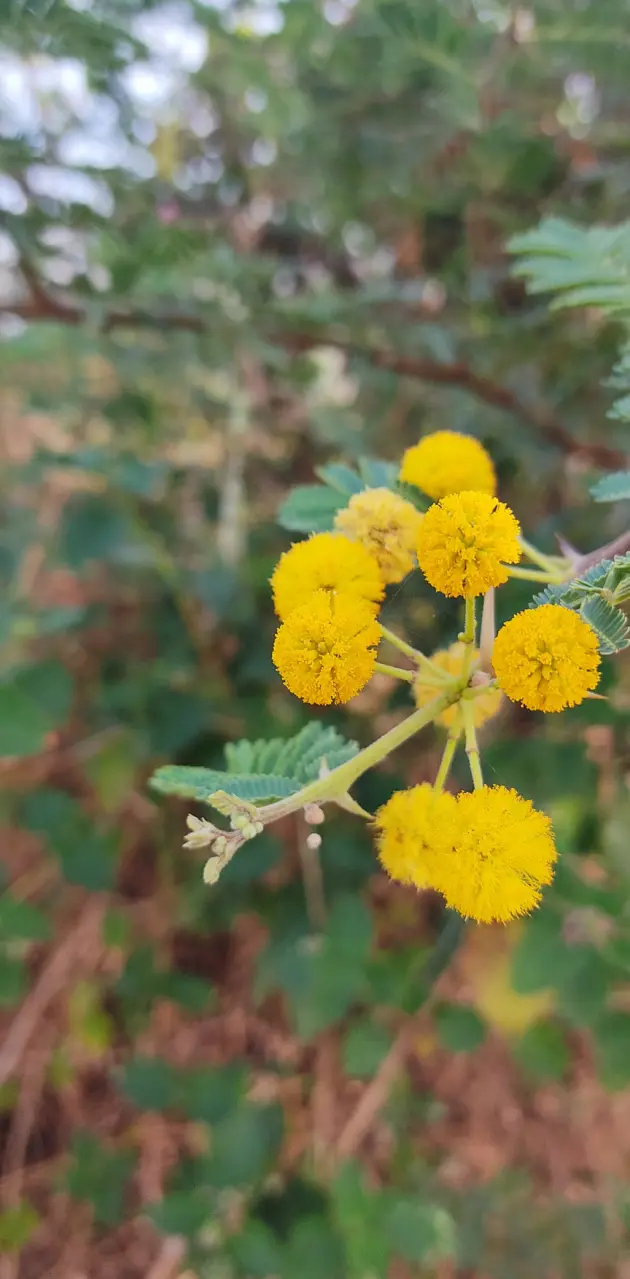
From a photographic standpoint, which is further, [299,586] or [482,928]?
[482,928]

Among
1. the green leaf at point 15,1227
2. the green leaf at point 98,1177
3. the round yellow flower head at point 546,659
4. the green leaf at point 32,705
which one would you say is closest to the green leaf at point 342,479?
the round yellow flower head at point 546,659

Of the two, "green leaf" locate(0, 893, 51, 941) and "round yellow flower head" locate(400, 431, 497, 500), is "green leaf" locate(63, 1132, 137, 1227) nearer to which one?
"green leaf" locate(0, 893, 51, 941)

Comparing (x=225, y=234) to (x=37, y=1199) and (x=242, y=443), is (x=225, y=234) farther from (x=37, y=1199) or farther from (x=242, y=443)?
(x=37, y=1199)

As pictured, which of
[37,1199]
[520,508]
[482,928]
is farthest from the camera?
[37,1199]

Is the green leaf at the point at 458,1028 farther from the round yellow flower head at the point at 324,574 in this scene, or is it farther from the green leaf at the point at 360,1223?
the round yellow flower head at the point at 324,574

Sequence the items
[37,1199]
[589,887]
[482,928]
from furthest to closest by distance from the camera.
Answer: [37,1199]
[482,928]
[589,887]

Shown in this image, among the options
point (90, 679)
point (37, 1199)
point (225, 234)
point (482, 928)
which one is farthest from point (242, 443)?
point (37, 1199)

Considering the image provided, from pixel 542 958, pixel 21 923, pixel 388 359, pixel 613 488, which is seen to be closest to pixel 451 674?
pixel 613 488
